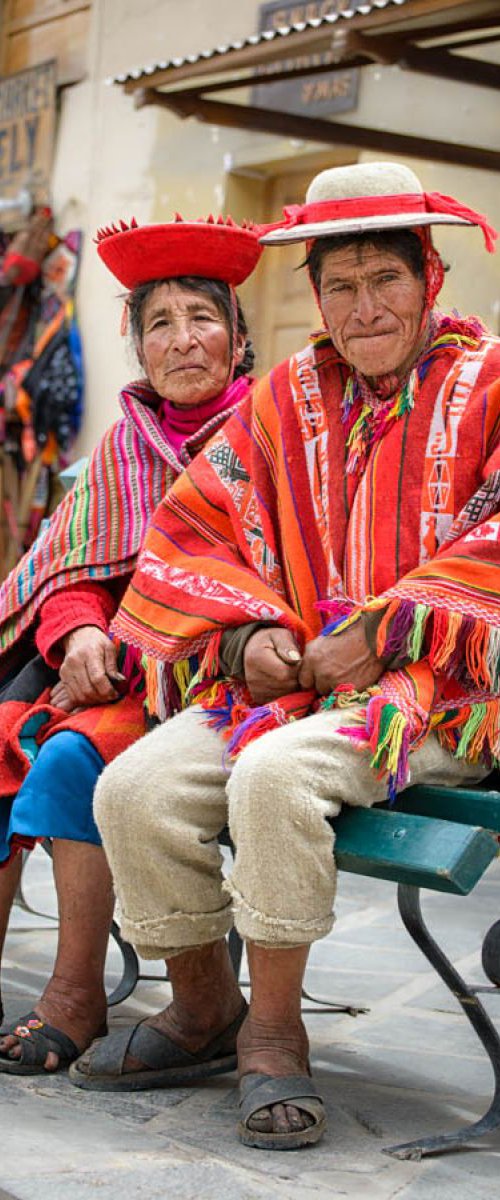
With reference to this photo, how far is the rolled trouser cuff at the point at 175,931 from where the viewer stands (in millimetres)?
2717

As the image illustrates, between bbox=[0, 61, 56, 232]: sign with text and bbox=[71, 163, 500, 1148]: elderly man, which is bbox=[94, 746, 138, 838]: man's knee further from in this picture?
bbox=[0, 61, 56, 232]: sign with text

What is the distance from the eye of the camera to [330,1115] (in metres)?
2.71

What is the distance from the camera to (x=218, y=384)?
135 inches

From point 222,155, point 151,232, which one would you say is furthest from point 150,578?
point 222,155

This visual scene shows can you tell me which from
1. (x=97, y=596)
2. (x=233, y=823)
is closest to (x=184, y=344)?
(x=97, y=596)

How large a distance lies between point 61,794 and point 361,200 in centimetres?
127

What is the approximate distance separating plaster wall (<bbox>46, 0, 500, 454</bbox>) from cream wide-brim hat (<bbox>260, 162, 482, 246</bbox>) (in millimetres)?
3453

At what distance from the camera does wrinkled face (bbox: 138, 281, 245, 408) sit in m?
3.37

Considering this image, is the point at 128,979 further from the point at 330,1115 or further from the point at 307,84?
the point at 307,84

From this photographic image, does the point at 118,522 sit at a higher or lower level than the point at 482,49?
lower

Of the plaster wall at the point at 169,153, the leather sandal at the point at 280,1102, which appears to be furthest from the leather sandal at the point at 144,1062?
the plaster wall at the point at 169,153

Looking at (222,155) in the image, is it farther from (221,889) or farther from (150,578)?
(221,889)

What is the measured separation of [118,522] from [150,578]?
18.1 inches

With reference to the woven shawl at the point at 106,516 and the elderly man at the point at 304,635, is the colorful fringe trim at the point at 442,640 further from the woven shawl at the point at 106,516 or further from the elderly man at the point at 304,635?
the woven shawl at the point at 106,516
